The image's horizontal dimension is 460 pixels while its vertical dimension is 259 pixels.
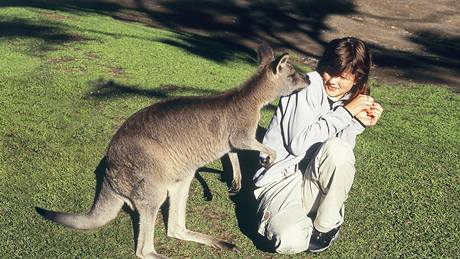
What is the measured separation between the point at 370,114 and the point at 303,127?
418 mm

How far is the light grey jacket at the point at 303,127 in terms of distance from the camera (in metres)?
3.53

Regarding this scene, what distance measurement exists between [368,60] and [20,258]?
2276 mm

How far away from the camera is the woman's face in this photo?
3586mm

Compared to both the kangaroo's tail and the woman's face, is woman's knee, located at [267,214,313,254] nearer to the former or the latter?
the woman's face

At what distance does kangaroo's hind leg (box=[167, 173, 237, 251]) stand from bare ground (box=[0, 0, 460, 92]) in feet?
14.5

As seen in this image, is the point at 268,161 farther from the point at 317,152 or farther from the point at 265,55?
the point at 265,55

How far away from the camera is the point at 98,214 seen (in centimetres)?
338

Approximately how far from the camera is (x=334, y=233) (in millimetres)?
3633

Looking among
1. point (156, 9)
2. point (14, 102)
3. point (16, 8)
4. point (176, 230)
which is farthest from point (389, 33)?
point (176, 230)

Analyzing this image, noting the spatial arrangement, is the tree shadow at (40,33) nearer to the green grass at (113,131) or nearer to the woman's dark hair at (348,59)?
the green grass at (113,131)

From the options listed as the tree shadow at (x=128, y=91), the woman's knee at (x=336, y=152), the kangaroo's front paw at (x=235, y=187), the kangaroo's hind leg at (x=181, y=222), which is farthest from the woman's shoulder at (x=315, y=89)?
the tree shadow at (x=128, y=91)

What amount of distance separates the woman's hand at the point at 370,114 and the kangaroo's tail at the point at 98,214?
1477mm

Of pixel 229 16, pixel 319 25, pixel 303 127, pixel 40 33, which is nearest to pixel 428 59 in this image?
pixel 319 25

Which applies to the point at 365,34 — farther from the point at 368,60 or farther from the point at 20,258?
the point at 20,258
